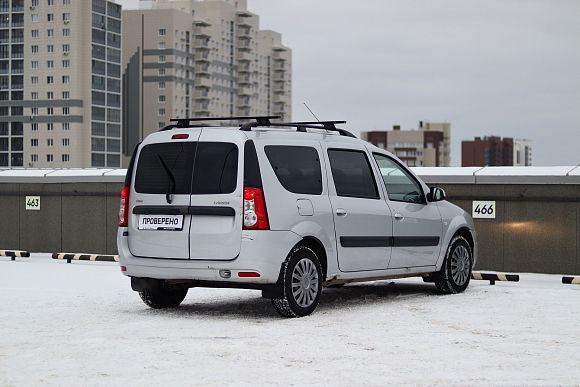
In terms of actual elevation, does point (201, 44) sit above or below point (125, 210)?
above

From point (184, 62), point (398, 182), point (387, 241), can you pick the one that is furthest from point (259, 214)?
point (184, 62)

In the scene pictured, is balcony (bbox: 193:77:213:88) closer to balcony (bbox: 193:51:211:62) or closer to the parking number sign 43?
balcony (bbox: 193:51:211:62)

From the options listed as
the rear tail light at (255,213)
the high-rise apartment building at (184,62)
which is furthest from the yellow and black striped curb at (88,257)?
the high-rise apartment building at (184,62)

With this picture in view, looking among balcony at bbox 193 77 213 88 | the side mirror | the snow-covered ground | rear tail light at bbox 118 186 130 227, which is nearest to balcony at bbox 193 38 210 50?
balcony at bbox 193 77 213 88

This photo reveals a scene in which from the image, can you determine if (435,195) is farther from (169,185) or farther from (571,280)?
(169,185)

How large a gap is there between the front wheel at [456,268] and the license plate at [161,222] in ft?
12.6

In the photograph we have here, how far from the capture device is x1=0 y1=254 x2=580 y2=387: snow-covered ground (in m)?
6.68

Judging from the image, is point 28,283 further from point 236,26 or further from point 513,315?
point 236,26

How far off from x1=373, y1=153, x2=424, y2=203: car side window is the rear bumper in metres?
2.03

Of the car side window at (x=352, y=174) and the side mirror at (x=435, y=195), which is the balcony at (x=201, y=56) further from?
the car side window at (x=352, y=174)

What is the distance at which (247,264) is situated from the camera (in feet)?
30.7

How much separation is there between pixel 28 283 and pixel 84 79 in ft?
437

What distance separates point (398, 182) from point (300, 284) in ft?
7.65

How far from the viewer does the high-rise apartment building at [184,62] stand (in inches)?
6127
